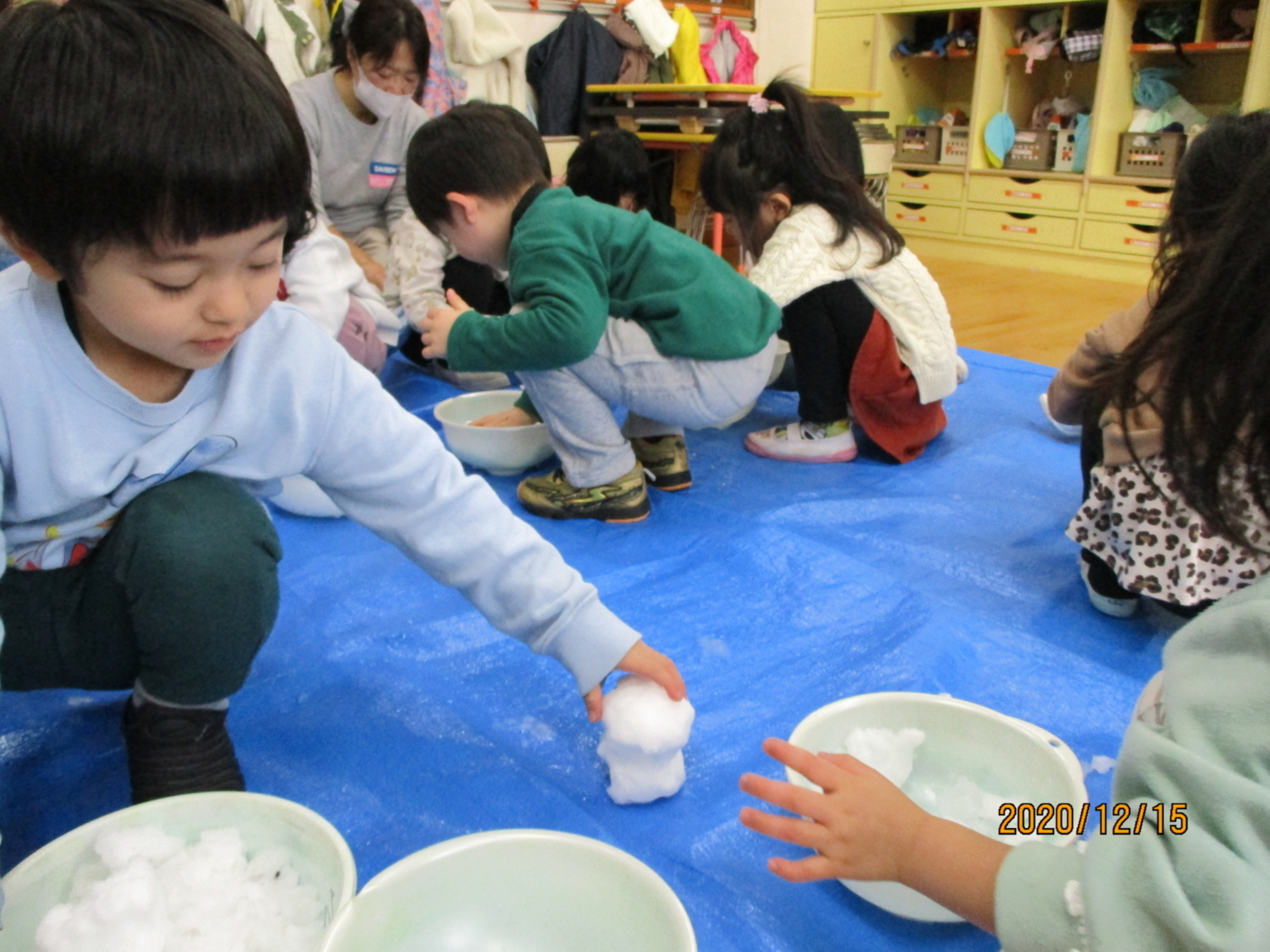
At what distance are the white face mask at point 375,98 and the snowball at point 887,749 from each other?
180cm

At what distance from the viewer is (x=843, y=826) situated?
53 centimetres

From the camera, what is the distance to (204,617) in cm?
70

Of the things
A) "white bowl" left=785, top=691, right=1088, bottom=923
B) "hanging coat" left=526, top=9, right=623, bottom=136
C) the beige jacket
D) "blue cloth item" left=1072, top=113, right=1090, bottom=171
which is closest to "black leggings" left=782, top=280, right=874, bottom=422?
the beige jacket

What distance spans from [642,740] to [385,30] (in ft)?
5.73

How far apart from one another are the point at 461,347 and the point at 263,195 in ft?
2.54

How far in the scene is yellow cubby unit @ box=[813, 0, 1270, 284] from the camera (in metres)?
3.37

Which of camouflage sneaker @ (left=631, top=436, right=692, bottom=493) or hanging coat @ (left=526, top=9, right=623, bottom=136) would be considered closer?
camouflage sneaker @ (left=631, top=436, right=692, bottom=493)

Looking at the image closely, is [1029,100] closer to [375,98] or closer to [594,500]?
[375,98]

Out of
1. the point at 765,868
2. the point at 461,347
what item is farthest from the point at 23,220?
the point at 461,347

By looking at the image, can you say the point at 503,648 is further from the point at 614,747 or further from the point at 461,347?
the point at 461,347

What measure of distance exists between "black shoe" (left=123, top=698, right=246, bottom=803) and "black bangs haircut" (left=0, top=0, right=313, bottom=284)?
0.35 metres

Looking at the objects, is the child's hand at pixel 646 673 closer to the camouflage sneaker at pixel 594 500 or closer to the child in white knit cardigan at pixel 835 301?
the camouflage sneaker at pixel 594 500

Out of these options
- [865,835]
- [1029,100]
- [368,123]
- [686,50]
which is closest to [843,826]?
[865,835]

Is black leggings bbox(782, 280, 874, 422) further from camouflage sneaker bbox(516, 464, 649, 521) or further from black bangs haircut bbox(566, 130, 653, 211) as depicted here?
black bangs haircut bbox(566, 130, 653, 211)
